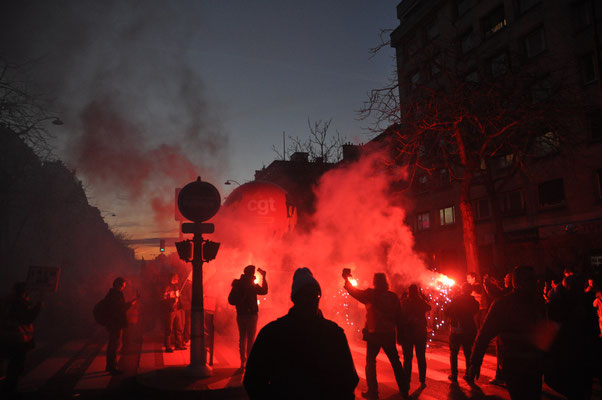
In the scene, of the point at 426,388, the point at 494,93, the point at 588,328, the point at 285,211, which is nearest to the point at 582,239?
the point at 494,93

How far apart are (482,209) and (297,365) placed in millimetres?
26852

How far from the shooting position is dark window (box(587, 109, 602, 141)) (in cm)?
1983

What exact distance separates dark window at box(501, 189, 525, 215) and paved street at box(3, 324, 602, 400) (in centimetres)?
1633

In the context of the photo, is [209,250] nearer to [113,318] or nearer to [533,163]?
[113,318]

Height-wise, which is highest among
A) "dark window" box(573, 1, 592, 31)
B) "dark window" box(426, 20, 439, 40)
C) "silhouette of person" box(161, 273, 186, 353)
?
"dark window" box(426, 20, 439, 40)

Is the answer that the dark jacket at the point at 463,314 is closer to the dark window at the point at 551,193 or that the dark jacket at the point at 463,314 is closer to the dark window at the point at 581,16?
the dark window at the point at 551,193

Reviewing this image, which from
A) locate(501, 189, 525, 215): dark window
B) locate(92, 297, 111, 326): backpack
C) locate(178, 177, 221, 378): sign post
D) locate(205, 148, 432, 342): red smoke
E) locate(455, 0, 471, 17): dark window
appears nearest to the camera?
locate(178, 177, 221, 378): sign post

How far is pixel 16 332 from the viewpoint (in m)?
6.36

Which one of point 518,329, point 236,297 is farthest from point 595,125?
point 518,329

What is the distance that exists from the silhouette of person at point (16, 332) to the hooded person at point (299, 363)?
5393 millimetres

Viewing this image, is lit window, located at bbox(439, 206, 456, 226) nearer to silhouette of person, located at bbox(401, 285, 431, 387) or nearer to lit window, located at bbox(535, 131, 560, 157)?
lit window, located at bbox(535, 131, 560, 157)

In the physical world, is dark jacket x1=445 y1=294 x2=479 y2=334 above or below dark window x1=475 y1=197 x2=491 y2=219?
below

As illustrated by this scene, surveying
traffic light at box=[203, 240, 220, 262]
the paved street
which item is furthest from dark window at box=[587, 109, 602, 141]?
traffic light at box=[203, 240, 220, 262]

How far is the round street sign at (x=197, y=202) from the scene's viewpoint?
823cm
